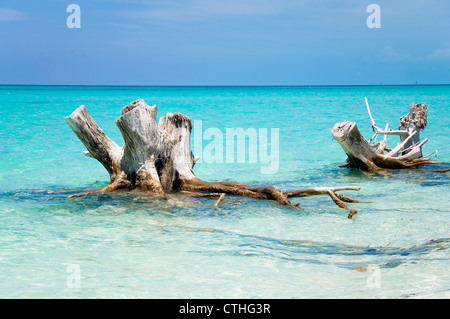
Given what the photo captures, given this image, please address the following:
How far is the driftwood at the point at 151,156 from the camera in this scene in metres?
7.79

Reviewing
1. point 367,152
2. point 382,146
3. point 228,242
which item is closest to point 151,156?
point 228,242

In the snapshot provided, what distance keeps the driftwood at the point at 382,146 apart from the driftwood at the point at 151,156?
104 inches

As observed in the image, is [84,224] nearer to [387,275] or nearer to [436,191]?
[387,275]

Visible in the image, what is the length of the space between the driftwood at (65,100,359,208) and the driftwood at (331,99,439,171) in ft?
8.63

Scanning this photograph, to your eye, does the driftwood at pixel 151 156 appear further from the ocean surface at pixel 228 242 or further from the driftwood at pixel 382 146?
the driftwood at pixel 382 146

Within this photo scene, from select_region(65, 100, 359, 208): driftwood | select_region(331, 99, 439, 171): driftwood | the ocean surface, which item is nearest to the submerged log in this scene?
select_region(331, 99, 439, 171): driftwood

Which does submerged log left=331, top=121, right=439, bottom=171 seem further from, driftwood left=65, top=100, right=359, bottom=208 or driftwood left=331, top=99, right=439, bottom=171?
driftwood left=65, top=100, right=359, bottom=208

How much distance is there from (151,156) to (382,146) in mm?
5649

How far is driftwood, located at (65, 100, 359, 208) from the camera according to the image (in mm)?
7793

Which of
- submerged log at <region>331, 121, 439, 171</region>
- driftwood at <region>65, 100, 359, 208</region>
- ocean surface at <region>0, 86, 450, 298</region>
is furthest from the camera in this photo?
submerged log at <region>331, 121, 439, 171</region>

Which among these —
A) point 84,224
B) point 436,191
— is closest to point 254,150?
point 436,191

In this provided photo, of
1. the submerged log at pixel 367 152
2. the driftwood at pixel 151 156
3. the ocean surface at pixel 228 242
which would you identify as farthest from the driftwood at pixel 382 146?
the driftwood at pixel 151 156

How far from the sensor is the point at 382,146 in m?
11.4
